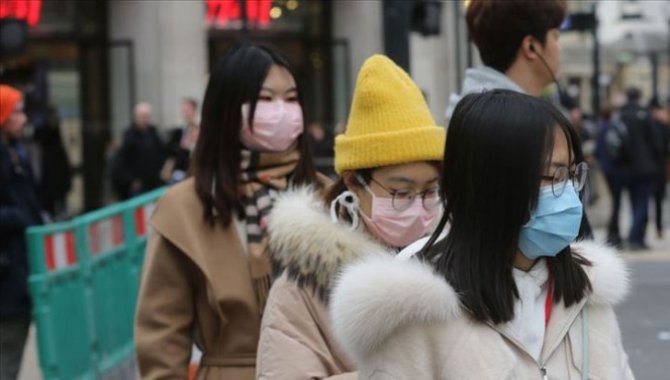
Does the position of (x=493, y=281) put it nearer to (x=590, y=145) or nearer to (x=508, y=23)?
(x=508, y=23)

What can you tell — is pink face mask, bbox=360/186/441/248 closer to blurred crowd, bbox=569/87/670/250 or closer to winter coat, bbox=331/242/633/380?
winter coat, bbox=331/242/633/380

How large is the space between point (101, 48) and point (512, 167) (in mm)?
21635

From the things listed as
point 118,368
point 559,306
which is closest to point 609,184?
point 118,368

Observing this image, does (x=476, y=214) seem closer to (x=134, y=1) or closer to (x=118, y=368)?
(x=118, y=368)

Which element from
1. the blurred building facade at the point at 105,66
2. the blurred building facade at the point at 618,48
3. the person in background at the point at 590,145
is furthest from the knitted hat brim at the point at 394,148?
the blurred building facade at the point at 105,66

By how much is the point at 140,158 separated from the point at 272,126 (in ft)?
47.5

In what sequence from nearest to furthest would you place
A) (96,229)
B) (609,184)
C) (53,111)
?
(96,229) < (609,184) < (53,111)

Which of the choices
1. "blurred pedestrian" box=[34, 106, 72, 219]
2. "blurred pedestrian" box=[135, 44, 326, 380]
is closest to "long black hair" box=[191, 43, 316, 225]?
"blurred pedestrian" box=[135, 44, 326, 380]

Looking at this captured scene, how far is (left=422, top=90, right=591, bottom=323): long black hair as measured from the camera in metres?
2.65

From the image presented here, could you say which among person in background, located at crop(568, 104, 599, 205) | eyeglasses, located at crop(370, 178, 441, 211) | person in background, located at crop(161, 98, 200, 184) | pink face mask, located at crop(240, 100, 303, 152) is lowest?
person in background, located at crop(568, 104, 599, 205)

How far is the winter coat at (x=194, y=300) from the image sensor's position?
433 centimetres

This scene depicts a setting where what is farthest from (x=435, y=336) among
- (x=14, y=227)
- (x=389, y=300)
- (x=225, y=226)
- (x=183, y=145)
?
(x=183, y=145)

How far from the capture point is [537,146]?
105 inches

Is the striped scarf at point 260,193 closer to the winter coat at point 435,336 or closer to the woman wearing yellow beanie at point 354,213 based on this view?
the woman wearing yellow beanie at point 354,213
